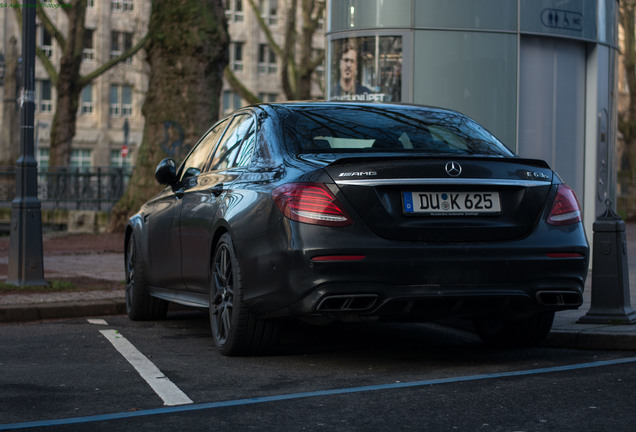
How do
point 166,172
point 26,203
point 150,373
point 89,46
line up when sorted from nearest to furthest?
point 150,373 → point 166,172 → point 26,203 → point 89,46

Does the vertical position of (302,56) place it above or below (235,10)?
below

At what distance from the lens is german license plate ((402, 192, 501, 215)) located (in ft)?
20.5

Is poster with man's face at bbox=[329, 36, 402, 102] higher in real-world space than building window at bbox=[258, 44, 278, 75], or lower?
lower

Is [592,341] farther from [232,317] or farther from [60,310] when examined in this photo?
[60,310]

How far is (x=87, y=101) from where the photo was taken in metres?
72.4

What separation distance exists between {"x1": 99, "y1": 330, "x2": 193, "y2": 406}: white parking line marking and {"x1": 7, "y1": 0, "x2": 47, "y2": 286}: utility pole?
9.43 ft

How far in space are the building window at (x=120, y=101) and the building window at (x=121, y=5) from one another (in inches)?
184

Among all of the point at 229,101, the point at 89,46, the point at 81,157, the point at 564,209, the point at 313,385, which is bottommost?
the point at 313,385

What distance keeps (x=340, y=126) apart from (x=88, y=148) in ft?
222

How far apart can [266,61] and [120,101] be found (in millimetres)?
10914

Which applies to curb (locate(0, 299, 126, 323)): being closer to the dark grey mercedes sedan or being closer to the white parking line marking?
the white parking line marking

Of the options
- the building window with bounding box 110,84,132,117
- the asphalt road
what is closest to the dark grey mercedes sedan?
the asphalt road

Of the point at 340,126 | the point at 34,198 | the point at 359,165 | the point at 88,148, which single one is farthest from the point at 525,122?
the point at 88,148

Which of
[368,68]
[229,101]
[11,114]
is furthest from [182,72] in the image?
[229,101]
